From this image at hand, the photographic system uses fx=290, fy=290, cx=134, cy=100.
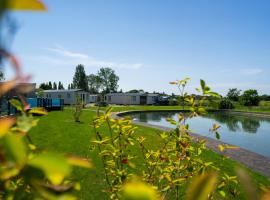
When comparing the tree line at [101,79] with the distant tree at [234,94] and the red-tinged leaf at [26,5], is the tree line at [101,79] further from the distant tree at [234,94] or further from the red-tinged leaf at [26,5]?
the red-tinged leaf at [26,5]

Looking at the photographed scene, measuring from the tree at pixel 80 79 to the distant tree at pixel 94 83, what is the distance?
5.22m

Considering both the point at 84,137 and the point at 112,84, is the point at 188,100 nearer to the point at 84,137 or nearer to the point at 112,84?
the point at 84,137

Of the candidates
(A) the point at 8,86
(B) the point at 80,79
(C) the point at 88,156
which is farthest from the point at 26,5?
(B) the point at 80,79

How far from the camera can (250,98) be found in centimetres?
6100

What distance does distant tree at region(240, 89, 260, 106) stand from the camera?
61.0 meters

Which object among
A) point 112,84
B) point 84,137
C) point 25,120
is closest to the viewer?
point 25,120

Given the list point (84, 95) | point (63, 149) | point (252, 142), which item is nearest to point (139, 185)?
point (63, 149)

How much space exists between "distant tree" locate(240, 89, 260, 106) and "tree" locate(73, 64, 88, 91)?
1876 inches

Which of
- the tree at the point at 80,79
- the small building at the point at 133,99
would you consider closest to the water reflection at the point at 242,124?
the small building at the point at 133,99

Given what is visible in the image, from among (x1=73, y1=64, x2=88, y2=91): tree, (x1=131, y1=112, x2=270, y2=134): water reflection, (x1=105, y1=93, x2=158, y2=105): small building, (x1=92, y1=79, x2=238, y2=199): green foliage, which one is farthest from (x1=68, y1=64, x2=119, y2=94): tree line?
(x1=92, y1=79, x2=238, y2=199): green foliage

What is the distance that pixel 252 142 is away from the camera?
1758 centimetres

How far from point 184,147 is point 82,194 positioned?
12.2 feet

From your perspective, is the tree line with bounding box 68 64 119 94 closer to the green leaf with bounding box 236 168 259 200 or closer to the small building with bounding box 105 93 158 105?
the small building with bounding box 105 93 158 105

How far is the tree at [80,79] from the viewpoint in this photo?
A: 89213 mm
